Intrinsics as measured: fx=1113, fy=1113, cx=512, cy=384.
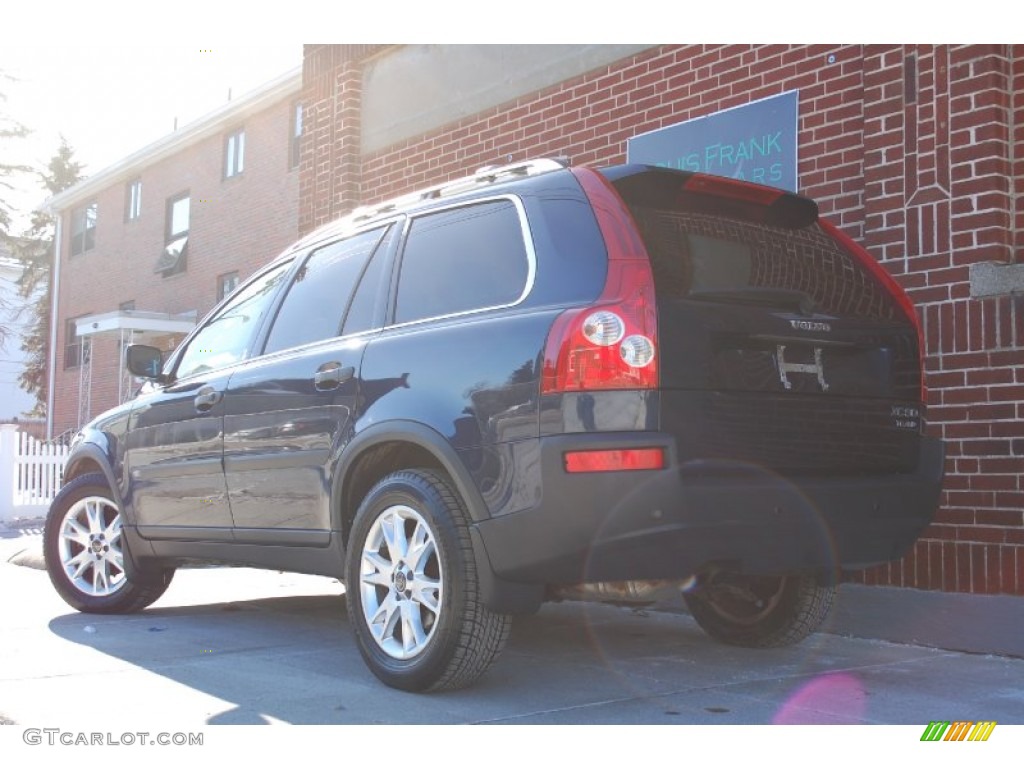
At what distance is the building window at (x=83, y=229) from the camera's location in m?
28.0

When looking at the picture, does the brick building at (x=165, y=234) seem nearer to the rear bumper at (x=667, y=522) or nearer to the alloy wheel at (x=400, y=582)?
the alloy wheel at (x=400, y=582)

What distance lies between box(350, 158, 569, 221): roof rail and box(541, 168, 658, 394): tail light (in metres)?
0.69

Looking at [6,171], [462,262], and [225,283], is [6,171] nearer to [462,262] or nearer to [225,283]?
[225,283]

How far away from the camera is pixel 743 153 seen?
7.21 m

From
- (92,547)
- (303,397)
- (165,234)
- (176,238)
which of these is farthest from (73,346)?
(303,397)

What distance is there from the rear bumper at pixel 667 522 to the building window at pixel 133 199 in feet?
79.7

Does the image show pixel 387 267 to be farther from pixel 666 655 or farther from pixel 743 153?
pixel 743 153

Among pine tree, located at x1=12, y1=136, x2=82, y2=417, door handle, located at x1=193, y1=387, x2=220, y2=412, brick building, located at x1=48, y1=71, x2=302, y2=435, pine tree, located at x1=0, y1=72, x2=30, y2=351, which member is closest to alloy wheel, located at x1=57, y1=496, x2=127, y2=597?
door handle, located at x1=193, y1=387, x2=220, y2=412

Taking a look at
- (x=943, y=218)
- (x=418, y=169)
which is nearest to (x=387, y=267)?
(x=943, y=218)

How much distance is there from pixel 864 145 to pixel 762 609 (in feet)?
9.47

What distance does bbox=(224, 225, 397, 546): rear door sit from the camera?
4.58 m

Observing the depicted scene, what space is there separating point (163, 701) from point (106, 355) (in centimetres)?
2330
